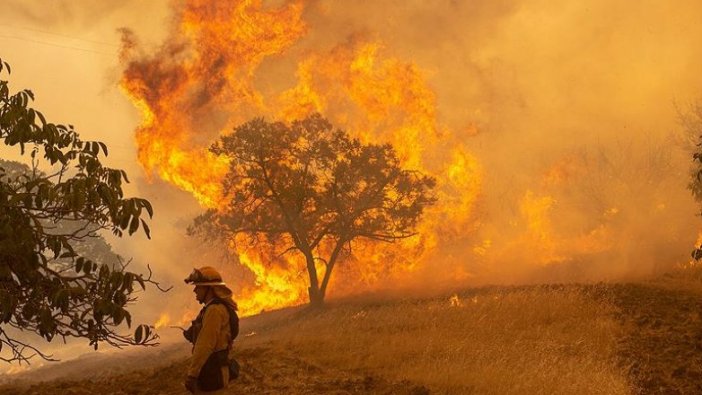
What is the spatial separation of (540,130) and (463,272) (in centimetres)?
2805

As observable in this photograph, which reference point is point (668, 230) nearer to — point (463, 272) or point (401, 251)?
point (463, 272)

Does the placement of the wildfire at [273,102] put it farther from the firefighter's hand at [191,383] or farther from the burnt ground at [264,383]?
the firefighter's hand at [191,383]

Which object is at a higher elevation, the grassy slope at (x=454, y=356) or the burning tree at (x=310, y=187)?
the burning tree at (x=310, y=187)

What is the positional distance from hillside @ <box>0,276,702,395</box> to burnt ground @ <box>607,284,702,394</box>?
→ 0.09 ft

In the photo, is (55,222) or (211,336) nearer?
(55,222)

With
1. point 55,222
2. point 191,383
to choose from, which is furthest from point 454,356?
A: point 55,222

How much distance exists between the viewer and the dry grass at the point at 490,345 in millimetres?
10727

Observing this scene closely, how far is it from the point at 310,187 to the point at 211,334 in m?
22.6

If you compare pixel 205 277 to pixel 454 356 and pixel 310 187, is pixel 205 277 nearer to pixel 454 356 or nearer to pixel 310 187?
pixel 454 356

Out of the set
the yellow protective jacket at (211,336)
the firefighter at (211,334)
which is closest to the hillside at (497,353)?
the firefighter at (211,334)

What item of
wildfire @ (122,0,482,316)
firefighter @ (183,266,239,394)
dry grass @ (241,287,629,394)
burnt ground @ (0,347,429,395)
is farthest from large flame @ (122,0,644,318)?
firefighter @ (183,266,239,394)

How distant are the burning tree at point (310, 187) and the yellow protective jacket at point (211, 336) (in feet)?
69.5

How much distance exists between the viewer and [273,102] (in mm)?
36312

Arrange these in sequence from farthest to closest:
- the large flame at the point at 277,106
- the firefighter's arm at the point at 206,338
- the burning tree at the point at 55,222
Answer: the large flame at the point at 277,106
the firefighter's arm at the point at 206,338
the burning tree at the point at 55,222
